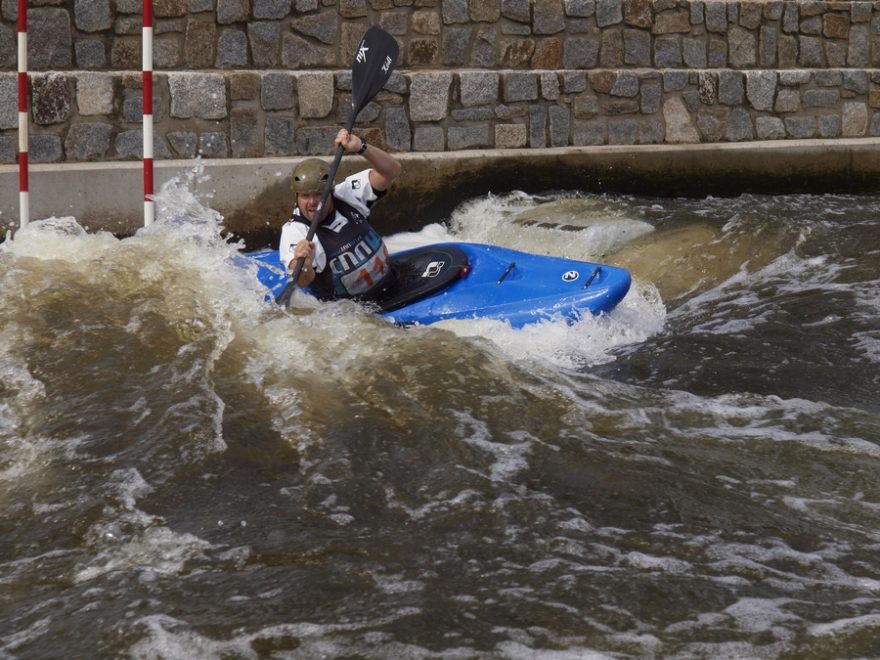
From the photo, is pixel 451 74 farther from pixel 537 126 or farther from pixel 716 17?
pixel 716 17

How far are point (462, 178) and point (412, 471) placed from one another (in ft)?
13.3

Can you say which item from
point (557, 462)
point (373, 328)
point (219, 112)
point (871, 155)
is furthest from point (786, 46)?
point (557, 462)

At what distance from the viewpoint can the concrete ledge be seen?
6.20m

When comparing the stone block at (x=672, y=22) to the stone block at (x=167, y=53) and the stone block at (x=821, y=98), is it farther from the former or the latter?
the stone block at (x=167, y=53)

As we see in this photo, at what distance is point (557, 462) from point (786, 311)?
2409 mm

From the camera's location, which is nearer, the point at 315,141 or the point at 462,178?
the point at 315,141

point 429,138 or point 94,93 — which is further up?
point 94,93

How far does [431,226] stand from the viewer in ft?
24.0

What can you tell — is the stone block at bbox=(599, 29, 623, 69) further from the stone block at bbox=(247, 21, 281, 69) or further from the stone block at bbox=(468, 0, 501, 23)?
the stone block at bbox=(247, 21, 281, 69)

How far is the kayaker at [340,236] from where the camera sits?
4754 mm

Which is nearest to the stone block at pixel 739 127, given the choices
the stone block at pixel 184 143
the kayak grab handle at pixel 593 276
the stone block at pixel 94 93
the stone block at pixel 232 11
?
the stone block at pixel 232 11

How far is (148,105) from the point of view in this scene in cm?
543

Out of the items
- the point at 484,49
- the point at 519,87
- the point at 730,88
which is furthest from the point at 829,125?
the point at 484,49

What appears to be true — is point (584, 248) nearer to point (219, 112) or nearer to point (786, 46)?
point (219, 112)
